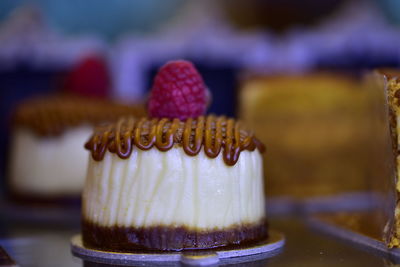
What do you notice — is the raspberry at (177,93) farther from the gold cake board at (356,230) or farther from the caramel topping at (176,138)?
the gold cake board at (356,230)

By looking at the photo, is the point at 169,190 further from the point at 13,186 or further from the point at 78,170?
the point at 13,186

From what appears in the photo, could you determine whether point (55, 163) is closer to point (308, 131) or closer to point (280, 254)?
point (308, 131)

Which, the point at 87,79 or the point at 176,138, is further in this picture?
the point at 87,79

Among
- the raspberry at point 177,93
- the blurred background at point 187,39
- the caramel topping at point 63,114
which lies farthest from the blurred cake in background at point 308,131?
the raspberry at point 177,93

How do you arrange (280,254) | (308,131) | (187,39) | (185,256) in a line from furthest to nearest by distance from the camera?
1. (187,39)
2. (308,131)
3. (280,254)
4. (185,256)

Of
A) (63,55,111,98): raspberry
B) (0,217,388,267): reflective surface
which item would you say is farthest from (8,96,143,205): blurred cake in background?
(0,217,388,267): reflective surface

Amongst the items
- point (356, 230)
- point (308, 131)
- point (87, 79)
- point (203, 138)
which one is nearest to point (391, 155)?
point (356, 230)

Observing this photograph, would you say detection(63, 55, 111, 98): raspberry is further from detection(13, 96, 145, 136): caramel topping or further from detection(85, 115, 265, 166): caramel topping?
detection(85, 115, 265, 166): caramel topping
